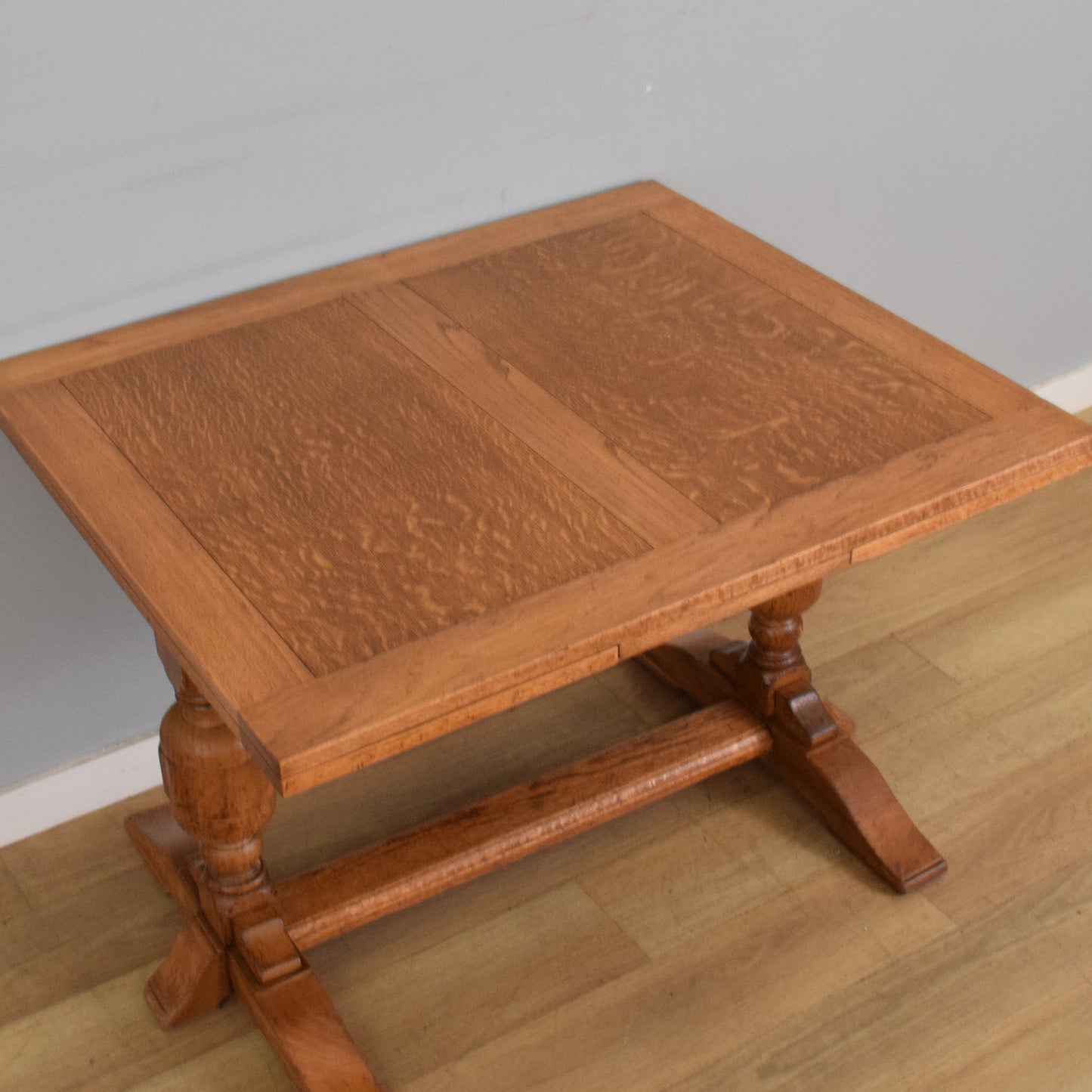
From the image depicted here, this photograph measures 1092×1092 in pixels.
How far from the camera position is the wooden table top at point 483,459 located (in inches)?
45.2

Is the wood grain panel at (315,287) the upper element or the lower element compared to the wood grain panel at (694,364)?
lower

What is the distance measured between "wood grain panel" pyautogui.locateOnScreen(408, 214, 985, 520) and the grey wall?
0.53ft

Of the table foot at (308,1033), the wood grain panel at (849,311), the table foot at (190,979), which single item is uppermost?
the wood grain panel at (849,311)

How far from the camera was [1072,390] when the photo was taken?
8.86 ft

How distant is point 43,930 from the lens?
1808 mm

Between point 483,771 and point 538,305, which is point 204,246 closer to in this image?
point 538,305

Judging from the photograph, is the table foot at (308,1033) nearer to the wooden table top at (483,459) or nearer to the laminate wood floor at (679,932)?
the laminate wood floor at (679,932)

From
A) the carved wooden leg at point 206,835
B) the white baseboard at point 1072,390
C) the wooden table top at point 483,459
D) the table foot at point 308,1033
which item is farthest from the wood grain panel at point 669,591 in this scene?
the white baseboard at point 1072,390

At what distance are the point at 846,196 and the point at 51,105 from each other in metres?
1.15

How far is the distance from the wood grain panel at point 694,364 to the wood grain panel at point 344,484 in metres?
0.11

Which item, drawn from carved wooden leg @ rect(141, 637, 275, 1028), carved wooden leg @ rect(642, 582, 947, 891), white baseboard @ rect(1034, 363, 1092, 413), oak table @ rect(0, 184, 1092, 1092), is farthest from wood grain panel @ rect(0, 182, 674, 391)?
white baseboard @ rect(1034, 363, 1092, 413)

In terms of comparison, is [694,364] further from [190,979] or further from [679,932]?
[190,979]

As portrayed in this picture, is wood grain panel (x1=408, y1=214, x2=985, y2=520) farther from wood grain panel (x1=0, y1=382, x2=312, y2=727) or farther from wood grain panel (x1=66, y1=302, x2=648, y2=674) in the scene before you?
wood grain panel (x1=0, y1=382, x2=312, y2=727)

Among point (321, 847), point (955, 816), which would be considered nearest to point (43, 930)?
point (321, 847)
